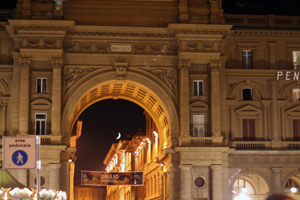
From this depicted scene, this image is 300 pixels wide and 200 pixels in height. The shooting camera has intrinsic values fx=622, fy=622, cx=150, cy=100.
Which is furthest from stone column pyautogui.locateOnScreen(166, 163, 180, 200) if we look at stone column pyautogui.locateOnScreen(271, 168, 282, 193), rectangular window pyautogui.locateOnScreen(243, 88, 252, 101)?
rectangular window pyautogui.locateOnScreen(243, 88, 252, 101)

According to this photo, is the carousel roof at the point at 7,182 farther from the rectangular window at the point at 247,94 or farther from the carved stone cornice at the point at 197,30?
the rectangular window at the point at 247,94

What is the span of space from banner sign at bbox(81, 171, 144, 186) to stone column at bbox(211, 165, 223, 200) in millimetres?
9376

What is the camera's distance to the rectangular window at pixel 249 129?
5750cm

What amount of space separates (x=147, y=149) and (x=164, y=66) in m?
24.8

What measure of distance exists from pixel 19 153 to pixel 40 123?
1251 inches

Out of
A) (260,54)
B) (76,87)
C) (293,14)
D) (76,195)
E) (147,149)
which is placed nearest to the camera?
(76,87)

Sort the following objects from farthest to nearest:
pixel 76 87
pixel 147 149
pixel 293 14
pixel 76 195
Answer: pixel 76 195
pixel 147 149
pixel 293 14
pixel 76 87

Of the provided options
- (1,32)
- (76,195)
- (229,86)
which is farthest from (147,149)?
(76,195)

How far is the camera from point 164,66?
55656 millimetres

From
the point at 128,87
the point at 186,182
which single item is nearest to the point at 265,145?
the point at 186,182

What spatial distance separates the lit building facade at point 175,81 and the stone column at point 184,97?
3.4 inches

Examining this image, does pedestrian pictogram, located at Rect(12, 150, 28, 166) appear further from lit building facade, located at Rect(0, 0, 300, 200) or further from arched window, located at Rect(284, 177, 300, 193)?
arched window, located at Rect(284, 177, 300, 193)

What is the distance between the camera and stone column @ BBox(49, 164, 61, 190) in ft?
168

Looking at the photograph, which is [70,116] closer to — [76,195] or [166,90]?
[166,90]
